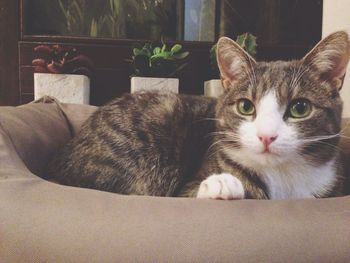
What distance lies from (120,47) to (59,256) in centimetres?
202

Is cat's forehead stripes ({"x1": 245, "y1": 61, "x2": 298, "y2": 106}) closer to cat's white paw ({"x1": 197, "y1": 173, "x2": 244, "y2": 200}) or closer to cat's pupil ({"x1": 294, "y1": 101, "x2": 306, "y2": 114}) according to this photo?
cat's pupil ({"x1": 294, "y1": 101, "x2": 306, "y2": 114})

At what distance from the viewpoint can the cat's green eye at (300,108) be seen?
943 mm

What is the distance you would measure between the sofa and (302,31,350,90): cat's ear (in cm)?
38

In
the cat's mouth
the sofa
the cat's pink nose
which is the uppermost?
the cat's pink nose

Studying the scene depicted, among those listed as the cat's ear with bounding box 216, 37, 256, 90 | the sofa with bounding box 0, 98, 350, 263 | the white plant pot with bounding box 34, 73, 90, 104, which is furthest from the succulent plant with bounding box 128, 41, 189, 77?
the sofa with bounding box 0, 98, 350, 263

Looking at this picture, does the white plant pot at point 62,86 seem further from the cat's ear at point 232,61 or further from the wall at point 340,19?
the wall at point 340,19

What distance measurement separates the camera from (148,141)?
46.1 inches

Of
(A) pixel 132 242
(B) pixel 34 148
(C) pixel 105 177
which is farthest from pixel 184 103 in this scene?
(A) pixel 132 242

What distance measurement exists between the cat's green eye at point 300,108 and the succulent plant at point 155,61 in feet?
4.65

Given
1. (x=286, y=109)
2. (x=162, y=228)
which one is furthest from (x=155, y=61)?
(x=162, y=228)

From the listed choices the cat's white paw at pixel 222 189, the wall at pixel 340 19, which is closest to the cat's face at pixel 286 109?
the cat's white paw at pixel 222 189

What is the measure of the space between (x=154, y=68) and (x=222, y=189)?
1543 mm

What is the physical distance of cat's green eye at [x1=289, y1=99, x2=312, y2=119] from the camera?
94 cm

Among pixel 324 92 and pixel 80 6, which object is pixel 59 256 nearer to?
pixel 324 92
